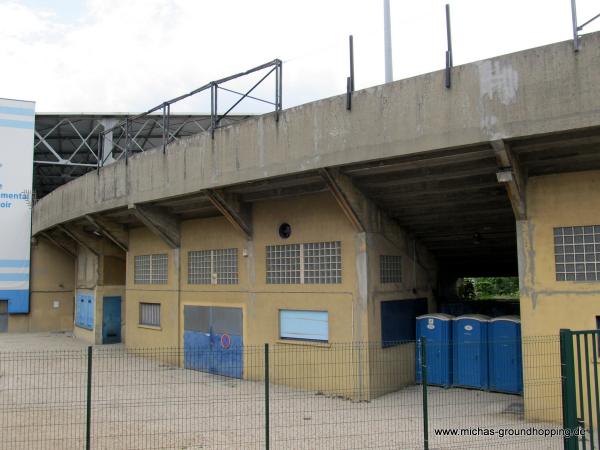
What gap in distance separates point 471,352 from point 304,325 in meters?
3.94

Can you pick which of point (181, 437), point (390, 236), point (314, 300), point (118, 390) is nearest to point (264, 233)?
point (314, 300)

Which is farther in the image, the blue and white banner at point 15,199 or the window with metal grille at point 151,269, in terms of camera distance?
the blue and white banner at point 15,199

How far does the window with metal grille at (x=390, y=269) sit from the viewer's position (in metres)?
12.9

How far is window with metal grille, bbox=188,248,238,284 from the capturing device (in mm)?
15495

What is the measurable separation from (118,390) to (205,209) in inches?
213

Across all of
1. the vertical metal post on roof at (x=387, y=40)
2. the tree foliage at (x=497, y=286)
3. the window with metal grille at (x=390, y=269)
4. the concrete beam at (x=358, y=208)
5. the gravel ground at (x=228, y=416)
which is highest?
the vertical metal post on roof at (x=387, y=40)

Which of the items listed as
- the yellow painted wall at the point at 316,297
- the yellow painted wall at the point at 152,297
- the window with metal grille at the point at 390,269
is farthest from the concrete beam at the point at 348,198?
the yellow painted wall at the point at 152,297

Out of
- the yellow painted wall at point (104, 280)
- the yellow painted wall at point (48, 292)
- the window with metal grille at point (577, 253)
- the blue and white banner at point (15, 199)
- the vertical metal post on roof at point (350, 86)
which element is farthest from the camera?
the yellow painted wall at point (48, 292)

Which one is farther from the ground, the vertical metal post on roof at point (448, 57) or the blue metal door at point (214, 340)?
the vertical metal post on roof at point (448, 57)

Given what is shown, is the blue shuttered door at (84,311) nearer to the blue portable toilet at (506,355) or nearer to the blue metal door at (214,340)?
the blue metal door at (214,340)

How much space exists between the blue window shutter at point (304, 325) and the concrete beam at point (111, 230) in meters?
8.97

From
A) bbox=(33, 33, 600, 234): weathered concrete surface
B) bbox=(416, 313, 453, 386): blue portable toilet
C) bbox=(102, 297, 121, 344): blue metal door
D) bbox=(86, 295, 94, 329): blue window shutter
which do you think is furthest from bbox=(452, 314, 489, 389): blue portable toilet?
bbox=(86, 295, 94, 329): blue window shutter

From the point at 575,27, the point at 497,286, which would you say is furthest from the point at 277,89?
the point at 497,286

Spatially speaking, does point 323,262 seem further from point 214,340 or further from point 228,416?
point 214,340
